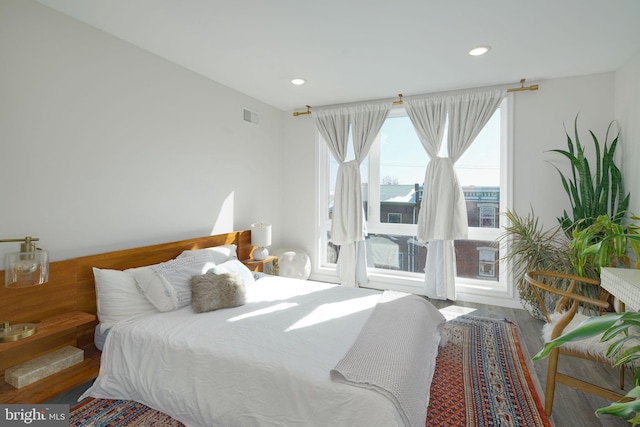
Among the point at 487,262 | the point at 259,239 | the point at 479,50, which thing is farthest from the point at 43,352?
the point at 487,262

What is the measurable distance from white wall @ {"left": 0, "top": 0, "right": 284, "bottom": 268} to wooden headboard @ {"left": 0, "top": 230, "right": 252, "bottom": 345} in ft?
0.42

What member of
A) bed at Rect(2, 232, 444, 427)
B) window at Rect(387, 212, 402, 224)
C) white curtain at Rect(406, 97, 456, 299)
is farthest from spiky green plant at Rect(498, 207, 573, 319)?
bed at Rect(2, 232, 444, 427)

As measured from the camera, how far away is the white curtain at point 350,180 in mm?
4336

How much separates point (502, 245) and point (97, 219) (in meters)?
4.09

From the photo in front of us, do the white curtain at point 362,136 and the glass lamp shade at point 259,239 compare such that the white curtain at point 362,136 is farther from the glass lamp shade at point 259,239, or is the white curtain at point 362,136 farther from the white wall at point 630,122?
the white wall at point 630,122

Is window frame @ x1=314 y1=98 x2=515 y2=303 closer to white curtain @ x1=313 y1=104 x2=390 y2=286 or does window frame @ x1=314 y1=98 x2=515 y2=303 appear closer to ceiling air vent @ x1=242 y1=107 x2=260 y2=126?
white curtain @ x1=313 y1=104 x2=390 y2=286

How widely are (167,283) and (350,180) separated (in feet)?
8.66

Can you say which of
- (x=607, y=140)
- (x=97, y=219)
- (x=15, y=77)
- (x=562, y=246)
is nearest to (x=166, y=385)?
(x=97, y=219)

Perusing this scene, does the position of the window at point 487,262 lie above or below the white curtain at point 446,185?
below

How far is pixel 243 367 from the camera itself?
1.79 m

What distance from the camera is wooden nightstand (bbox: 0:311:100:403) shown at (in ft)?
6.09

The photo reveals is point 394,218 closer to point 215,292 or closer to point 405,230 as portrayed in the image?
point 405,230

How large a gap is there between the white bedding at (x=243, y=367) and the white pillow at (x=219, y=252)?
0.67 m

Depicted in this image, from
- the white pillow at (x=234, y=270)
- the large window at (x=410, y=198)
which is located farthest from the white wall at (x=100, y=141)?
the large window at (x=410, y=198)
